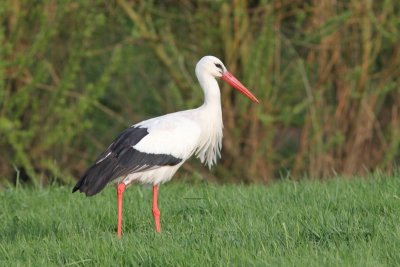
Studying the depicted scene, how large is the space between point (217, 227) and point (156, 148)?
44.9 inches

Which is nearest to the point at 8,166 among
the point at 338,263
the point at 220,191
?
the point at 220,191

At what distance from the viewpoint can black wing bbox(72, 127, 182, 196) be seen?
645 cm

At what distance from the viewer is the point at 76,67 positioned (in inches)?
442

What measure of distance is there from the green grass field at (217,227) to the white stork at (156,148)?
29cm

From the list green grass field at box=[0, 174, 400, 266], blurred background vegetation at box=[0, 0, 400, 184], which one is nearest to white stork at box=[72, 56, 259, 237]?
green grass field at box=[0, 174, 400, 266]

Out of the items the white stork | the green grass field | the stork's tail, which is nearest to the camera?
the green grass field

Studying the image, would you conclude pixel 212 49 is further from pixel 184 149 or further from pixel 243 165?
pixel 184 149

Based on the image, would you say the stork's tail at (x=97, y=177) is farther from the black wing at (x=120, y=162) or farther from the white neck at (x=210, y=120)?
the white neck at (x=210, y=120)

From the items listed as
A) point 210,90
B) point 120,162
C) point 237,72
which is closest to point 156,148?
point 120,162

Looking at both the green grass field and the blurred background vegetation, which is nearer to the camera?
the green grass field

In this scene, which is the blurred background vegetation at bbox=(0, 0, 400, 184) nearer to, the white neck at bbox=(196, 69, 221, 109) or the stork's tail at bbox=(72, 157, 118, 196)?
the white neck at bbox=(196, 69, 221, 109)

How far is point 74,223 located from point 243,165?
18.5ft

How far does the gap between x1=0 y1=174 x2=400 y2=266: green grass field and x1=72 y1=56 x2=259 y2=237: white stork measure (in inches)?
11.4

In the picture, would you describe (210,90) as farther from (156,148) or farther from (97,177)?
(97,177)
